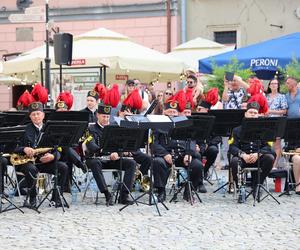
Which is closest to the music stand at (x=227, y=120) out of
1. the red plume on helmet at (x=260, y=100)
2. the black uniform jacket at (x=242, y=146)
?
the red plume on helmet at (x=260, y=100)

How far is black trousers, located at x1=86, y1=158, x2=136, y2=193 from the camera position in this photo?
11451 mm

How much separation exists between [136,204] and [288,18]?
16.0 metres

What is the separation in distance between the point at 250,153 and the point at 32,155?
3.12 meters

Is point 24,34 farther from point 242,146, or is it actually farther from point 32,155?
point 32,155

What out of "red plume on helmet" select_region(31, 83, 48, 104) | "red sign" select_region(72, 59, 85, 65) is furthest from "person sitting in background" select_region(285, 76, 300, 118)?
"red sign" select_region(72, 59, 85, 65)

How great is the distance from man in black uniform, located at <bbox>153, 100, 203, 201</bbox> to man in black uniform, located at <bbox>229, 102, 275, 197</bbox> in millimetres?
594

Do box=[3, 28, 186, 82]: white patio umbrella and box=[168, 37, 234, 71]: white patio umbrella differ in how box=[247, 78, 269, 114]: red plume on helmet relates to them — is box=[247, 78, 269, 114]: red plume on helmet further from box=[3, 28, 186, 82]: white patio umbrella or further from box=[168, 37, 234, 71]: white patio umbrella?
box=[168, 37, 234, 71]: white patio umbrella

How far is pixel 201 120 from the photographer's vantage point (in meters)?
11.8

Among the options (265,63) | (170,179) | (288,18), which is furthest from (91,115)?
(288,18)

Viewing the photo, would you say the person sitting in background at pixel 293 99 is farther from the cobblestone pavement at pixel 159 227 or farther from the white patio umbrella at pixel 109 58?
the white patio umbrella at pixel 109 58

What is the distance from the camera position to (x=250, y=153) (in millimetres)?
12031

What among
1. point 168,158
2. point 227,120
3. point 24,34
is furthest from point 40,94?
point 24,34

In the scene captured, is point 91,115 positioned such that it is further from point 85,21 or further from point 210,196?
point 85,21

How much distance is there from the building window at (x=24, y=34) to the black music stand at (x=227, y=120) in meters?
16.9
